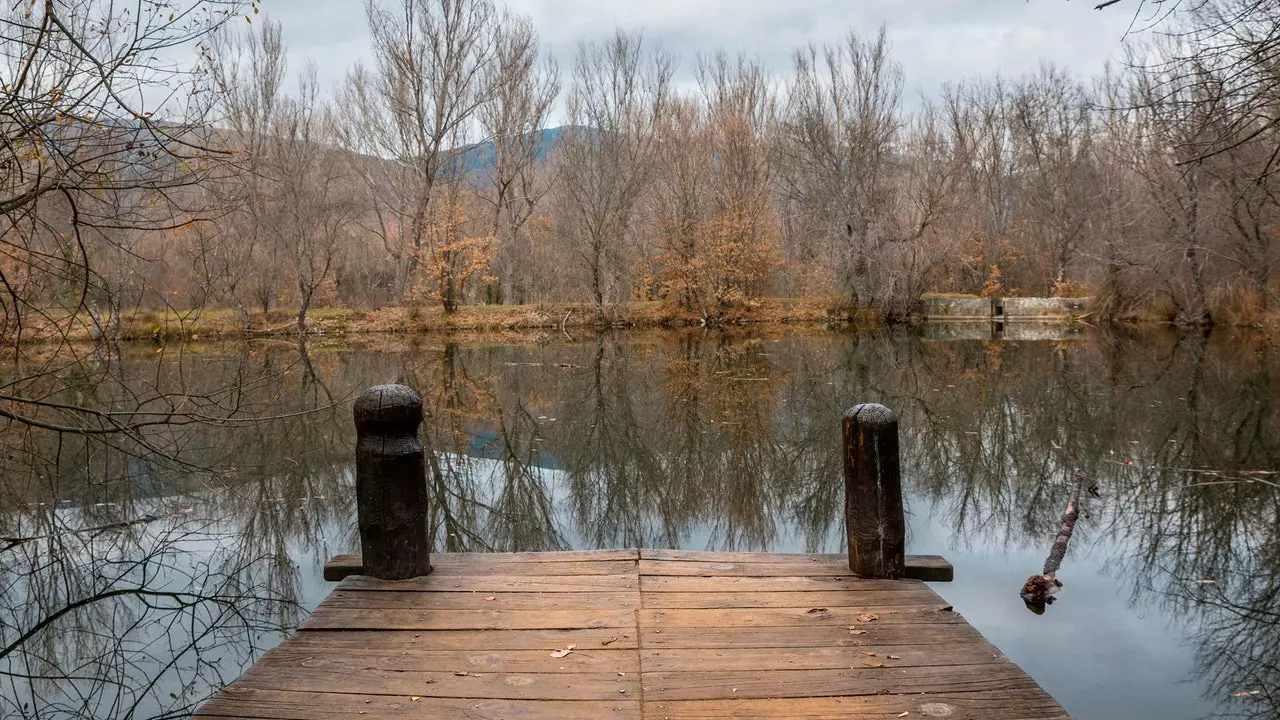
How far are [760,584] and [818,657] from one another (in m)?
0.85

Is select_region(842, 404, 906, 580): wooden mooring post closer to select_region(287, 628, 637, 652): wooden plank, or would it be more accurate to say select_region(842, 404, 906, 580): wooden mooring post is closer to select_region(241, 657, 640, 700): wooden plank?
select_region(287, 628, 637, 652): wooden plank

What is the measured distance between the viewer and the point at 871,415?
12.8 feet

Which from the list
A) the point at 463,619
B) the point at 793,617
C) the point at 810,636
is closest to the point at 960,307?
the point at 793,617

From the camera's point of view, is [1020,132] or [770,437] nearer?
[770,437]

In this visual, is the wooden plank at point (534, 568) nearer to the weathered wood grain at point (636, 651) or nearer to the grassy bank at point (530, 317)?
the weathered wood grain at point (636, 651)

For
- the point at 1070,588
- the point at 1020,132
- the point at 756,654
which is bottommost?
the point at 1070,588

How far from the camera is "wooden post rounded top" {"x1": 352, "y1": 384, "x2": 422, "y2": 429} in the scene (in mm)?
3898

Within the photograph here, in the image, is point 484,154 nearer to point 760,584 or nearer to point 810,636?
point 760,584

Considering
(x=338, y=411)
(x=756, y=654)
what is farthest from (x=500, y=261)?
(x=756, y=654)

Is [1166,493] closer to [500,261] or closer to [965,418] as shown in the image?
[965,418]

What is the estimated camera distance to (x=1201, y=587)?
5.54 m

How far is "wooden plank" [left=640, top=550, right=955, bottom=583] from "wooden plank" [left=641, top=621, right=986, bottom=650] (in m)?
0.66

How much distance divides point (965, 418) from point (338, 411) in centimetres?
941

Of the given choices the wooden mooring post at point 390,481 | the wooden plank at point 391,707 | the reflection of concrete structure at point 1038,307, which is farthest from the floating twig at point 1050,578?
the reflection of concrete structure at point 1038,307
